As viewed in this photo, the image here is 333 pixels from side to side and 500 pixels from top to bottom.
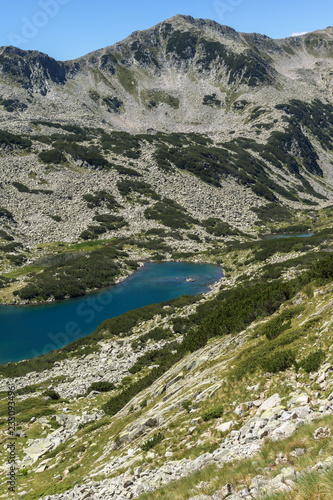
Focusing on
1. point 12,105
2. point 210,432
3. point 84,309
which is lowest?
point 210,432

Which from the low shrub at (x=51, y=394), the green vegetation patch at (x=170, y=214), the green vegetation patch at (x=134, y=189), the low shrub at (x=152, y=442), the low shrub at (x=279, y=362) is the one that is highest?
the green vegetation patch at (x=134, y=189)

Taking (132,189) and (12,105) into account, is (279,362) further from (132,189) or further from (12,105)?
(12,105)

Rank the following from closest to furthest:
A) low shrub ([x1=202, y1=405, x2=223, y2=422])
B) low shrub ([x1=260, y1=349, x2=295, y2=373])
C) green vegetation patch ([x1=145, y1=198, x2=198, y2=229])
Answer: low shrub ([x1=202, y1=405, x2=223, y2=422])
low shrub ([x1=260, y1=349, x2=295, y2=373])
green vegetation patch ([x1=145, y1=198, x2=198, y2=229])

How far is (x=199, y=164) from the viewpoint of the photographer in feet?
454

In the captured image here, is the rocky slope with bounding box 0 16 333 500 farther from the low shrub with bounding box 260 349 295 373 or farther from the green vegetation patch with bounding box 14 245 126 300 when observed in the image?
the green vegetation patch with bounding box 14 245 126 300

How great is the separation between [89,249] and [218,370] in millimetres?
78053

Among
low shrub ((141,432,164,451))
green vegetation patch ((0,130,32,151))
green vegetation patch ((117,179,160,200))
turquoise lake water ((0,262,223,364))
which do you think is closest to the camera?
low shrub ((141,432,164,451))

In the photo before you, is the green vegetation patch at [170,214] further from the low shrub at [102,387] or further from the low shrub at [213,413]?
the low shrub at [213,413]

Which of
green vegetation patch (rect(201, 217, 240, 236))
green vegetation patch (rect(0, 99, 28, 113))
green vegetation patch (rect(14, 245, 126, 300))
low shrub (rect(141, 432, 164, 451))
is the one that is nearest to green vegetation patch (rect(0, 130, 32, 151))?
green vegetation patch (rect(0, 99, 28, 113))

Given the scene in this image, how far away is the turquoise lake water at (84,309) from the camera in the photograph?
45.6 metres

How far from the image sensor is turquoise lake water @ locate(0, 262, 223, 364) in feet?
149

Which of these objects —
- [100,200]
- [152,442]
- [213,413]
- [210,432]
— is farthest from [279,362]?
[100,200]

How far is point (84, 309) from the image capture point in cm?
5809

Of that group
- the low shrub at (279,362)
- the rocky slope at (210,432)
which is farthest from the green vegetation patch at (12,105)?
the low shrub at (279,362)
